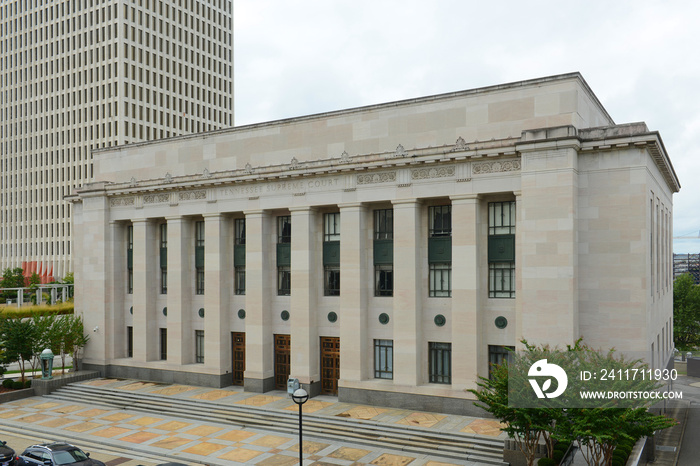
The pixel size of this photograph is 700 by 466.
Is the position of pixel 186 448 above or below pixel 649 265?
below

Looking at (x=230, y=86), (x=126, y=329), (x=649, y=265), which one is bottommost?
(x=126, y=329)

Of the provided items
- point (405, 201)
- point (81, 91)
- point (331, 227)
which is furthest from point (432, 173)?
point (81, 91)

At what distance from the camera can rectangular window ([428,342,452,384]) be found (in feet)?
103

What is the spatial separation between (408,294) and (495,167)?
27.3ft

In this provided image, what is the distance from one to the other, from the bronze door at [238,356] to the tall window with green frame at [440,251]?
45.2ft

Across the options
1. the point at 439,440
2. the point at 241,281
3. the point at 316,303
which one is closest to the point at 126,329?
the point at 241,281

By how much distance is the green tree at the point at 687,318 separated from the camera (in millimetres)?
78750

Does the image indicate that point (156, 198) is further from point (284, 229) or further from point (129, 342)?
point (129, 342)

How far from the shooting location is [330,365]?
1375 inches

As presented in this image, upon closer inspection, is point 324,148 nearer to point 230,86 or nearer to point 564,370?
point 564,370

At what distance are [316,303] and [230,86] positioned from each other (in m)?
86.5

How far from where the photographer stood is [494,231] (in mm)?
30578

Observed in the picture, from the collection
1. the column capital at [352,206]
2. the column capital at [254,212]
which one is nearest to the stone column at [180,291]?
the column capital at [254,212]

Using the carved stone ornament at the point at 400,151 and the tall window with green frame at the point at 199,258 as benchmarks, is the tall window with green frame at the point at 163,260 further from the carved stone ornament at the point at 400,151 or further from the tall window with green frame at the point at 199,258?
the carved stone ornament at the point at 400,151
